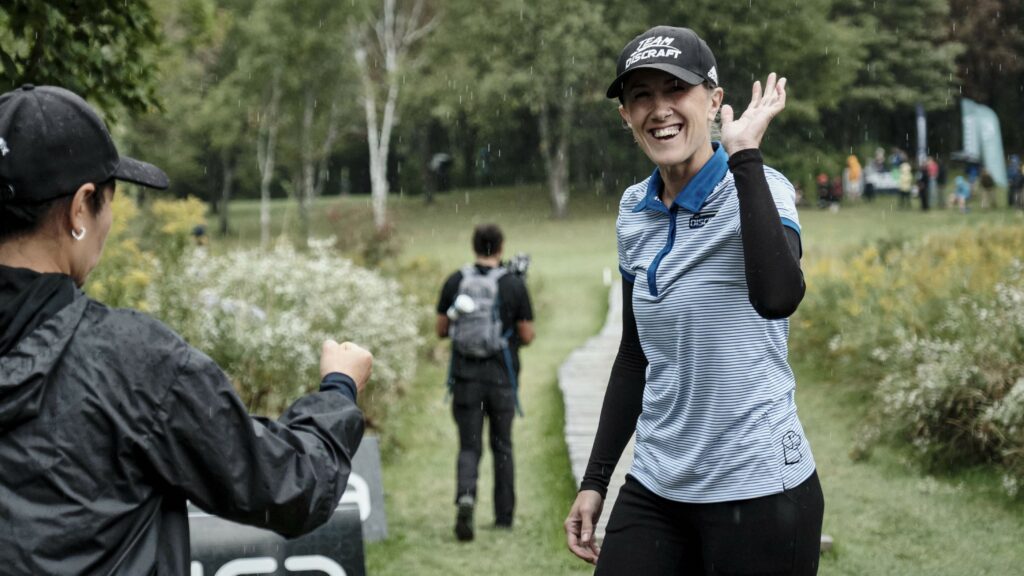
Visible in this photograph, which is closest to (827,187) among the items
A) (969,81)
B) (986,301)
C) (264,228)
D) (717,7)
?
(717,7)

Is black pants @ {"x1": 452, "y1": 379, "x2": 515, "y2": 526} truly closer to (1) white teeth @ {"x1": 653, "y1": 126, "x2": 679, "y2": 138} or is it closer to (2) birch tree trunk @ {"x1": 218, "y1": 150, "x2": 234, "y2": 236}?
(1) white teeth @ {"x1": 653, "y1": 126, "x2": 679, "y2": 138}

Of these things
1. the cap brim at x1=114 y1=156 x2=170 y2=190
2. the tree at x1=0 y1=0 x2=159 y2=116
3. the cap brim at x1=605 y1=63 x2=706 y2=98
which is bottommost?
the cap brim at x1=114 y1=156 x2=170 y2=190

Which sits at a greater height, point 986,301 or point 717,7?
point 717,7

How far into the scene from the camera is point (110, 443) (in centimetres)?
200

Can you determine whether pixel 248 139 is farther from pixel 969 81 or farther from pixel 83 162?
pixel 83 162

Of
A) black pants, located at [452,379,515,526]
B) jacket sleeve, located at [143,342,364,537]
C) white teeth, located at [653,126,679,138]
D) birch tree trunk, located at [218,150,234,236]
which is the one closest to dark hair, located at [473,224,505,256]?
black pants, located at [452,379,515,526]

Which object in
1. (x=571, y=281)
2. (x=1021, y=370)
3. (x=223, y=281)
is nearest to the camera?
(x=1021, y=370)

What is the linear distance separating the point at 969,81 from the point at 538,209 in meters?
19.2

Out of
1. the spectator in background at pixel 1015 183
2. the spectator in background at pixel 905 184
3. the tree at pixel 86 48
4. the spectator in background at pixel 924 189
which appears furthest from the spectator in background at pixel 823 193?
the tree at pixel 86 48

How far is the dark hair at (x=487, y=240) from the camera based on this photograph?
7426 millimetres

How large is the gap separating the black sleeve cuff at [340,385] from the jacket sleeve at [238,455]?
122mm

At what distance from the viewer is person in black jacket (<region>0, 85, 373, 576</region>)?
77.1 inches

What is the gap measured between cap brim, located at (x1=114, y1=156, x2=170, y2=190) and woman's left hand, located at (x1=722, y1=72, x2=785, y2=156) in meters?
1.21

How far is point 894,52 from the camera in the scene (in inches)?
2019
